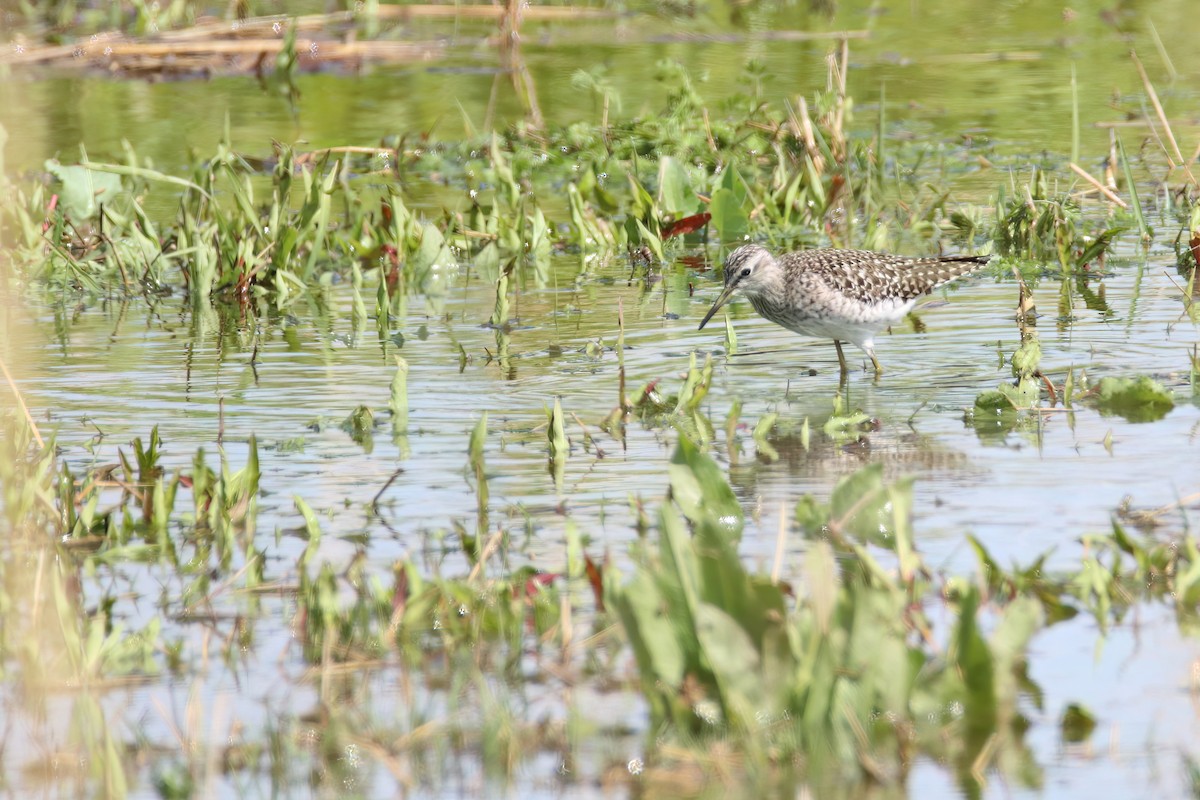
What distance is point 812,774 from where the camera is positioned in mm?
4098

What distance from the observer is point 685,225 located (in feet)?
37.1

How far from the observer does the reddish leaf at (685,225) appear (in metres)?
11.2

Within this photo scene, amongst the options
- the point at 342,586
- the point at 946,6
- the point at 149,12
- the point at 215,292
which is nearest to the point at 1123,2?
the point at 946,6

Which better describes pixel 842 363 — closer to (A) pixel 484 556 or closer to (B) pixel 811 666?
(A) pixel 484 556

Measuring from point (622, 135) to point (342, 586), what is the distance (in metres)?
8.76

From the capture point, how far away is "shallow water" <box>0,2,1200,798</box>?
4684mm

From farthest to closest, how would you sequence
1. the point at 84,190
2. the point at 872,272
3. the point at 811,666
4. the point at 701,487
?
the point at 84,190 < the point at 872,272 < the point at 701,487 < the point at 811,666

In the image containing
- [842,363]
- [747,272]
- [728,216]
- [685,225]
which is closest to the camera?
[842,363]

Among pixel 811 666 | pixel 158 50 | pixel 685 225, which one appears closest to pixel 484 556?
pixel 811 666

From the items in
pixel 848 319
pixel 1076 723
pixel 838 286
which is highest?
pixel 838 286

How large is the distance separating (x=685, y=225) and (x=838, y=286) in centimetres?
254

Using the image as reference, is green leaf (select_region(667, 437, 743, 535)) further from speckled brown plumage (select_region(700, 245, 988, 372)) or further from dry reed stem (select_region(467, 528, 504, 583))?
speckled brown plumage (select_region(700, 245, 988, 372))

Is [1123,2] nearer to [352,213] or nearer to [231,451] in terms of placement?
[352,213]

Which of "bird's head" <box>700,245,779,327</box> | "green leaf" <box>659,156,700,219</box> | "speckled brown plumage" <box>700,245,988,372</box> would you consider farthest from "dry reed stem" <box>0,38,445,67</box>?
"speckled brown plumage" <box>700,245,988,372</box>
